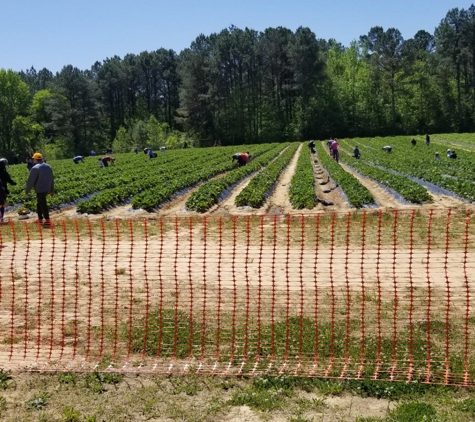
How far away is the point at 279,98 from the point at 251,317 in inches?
3518

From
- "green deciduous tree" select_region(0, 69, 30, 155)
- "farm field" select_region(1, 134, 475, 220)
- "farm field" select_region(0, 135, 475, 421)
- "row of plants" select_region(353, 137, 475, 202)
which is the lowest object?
"farm field" select_region(0, 135, 475, 421)

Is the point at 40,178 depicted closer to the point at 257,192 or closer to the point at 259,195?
the point at 259,195

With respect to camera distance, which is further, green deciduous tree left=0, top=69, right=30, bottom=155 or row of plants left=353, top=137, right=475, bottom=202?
green deciduous tree left=0, top=69, right=30, bottom=155

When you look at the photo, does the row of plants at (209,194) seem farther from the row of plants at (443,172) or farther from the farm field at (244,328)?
the row of plants at (443,172)

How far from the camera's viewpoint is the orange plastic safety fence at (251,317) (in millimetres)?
6129

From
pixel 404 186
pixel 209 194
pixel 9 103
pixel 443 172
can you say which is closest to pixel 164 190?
pixel 209 194

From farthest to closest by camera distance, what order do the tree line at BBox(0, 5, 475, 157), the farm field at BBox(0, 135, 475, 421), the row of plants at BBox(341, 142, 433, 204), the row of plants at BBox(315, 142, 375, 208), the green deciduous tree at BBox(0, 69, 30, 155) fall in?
the green deciduous tree at BBox(0, 69, 30, 155)
the tree line at BBox(0, 5, 475, 157)
the row of plants at BBox(341, 142, 433, 204)
the row of plants at BBox(315, 142, 375, 208)
the farm field at BBox(0, 135, 475, 421)

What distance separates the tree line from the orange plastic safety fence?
6924 centimetres

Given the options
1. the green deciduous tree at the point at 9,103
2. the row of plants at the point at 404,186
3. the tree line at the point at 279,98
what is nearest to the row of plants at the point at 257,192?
the row of plants at the point at 404,186

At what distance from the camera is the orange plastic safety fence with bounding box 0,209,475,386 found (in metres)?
6.13

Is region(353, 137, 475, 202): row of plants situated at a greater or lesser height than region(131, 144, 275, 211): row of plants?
greater

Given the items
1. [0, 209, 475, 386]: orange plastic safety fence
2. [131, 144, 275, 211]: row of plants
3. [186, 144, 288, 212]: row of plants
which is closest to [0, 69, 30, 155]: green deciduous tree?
[131, 144, 275, 211]: row of plants

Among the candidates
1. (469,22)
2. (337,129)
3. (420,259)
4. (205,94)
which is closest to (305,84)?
(337,129)

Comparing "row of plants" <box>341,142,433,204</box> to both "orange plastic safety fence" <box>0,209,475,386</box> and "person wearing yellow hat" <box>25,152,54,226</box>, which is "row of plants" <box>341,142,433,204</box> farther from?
"person wearing yellow hat" <box>25,152,54,226</box>
